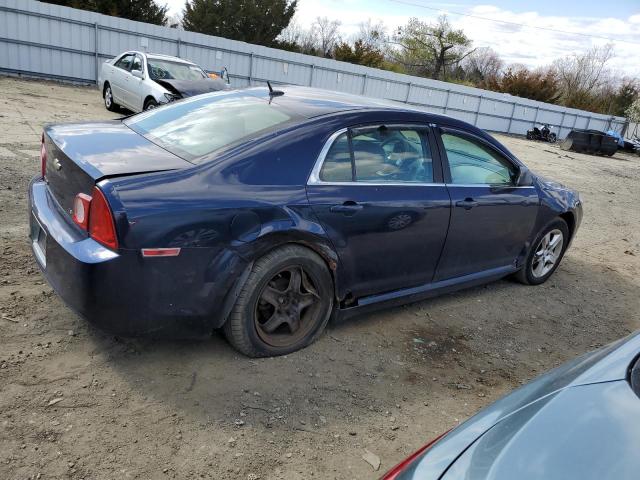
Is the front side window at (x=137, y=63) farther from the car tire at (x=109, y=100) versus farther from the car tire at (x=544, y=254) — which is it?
the car tire at (x=544, y=254)

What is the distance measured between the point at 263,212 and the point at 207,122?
956 mm

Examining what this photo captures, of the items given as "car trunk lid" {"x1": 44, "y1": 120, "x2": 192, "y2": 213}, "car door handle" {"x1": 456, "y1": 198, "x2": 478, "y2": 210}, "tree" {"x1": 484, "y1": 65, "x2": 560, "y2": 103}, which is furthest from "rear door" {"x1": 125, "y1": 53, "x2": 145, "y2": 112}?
"tree" {"x1": 484, "y1": 65, "x2": 560, "y2": 103}

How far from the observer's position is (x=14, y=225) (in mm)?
4664

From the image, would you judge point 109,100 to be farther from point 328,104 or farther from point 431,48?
point 431,48

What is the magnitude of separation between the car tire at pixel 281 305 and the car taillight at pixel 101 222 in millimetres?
764

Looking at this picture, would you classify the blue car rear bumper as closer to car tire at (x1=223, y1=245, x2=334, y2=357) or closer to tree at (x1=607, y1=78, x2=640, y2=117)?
car tire at (x1=223, y1=245, x2=334, y2=357)

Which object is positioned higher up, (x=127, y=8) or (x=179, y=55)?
(x=127, y=8)

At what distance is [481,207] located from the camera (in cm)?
402

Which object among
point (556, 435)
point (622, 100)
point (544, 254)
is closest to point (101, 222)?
point (556, 435)

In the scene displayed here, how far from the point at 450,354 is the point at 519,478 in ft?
7.86

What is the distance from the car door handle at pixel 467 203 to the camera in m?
3.86

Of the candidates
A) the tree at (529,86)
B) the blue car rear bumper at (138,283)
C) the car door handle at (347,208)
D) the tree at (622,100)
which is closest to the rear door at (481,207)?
the car door handle at (347,208)

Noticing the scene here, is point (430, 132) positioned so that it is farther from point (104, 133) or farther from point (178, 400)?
point (178, 400)

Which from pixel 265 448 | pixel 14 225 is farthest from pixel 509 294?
pixel 14 225
